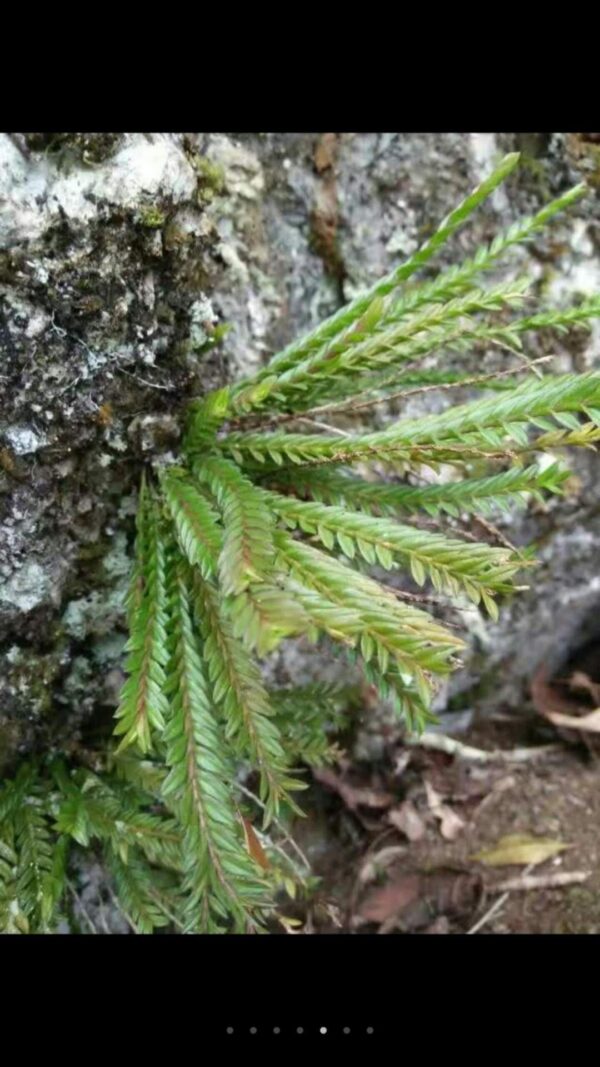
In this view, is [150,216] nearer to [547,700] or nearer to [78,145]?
[78,145]

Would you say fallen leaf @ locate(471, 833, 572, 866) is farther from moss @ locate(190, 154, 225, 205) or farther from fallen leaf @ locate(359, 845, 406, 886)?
moss @ locate(190, 154, 225, 205)

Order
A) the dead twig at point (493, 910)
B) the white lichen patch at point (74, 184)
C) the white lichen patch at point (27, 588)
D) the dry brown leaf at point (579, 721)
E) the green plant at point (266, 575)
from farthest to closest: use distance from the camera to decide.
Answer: the dry brown leaf at point (579, 721), the dead twig at point (493, 910), the white lichen patch at point (27, 588), the white lichen patch at point (74, 184), the green plant at point (266, 575)

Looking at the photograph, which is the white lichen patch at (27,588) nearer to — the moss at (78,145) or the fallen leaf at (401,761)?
the moss at (78,145)

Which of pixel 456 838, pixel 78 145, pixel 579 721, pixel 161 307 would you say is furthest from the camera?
pixel 579 721

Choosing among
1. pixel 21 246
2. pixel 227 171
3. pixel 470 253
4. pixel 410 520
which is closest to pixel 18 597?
pixel 21 246

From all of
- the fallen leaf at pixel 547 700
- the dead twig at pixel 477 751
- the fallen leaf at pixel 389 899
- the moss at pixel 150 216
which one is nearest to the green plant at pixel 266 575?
the moss at pixel 150 216

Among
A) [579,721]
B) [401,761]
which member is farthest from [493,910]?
[579,721]
